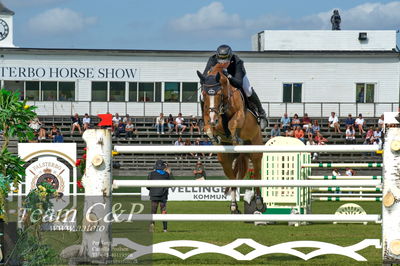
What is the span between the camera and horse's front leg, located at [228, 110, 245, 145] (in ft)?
35.8

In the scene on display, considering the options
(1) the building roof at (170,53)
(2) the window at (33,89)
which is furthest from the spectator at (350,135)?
Result: (2) the window at (33,89)

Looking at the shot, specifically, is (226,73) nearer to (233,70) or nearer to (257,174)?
(233,70)

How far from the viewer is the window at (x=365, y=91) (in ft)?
161

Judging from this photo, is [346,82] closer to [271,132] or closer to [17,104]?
[271,132]

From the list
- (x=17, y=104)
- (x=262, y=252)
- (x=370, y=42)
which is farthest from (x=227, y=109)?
(x=370, y=42)

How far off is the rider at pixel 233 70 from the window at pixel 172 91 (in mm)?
36150

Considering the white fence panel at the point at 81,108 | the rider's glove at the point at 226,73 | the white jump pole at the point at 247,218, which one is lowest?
the white jump pole at the point at 247,218

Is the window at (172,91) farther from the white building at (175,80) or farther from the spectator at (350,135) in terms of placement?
the spectator at (350,135)

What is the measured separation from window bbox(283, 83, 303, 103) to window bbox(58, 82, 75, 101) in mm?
12121

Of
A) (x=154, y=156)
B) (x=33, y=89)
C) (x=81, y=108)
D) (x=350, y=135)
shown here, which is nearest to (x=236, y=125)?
(x=154, y=156)

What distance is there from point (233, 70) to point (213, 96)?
1325mm

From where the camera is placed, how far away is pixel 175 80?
48469mm

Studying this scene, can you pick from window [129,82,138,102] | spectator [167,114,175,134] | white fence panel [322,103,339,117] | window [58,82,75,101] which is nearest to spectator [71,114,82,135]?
spectator [167,114,175,134]

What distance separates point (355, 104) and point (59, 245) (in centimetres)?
4142
